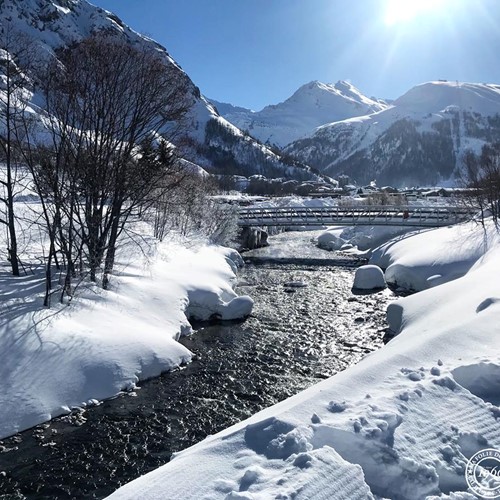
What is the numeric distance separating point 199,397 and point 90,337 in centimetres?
370

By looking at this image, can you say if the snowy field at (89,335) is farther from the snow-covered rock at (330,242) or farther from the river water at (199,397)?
the snow-covered rock at (330,242)

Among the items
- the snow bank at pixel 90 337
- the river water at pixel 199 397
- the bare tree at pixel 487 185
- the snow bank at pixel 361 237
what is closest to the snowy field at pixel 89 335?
the snow bank at pixel 90 337

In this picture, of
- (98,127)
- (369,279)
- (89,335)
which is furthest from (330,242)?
(89,335)

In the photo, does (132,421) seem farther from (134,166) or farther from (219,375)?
(134,166)

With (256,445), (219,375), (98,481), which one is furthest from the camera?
(219,375)

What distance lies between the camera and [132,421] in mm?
10117

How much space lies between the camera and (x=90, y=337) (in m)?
12.3

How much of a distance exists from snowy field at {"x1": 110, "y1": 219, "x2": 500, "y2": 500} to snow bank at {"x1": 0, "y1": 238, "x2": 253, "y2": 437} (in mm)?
5396

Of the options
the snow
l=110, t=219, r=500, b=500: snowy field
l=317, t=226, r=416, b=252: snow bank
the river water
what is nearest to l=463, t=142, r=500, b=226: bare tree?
l=317, t=226, r=416, b=252: snow bank

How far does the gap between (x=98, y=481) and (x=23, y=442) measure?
2.30 meters

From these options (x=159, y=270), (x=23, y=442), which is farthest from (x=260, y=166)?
(x=23, y=442)

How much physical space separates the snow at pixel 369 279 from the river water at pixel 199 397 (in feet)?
9.10

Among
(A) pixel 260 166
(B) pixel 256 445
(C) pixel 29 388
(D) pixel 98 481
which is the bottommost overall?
(D) pixel 98 481

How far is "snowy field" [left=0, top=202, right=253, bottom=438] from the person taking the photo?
10.1 meters
